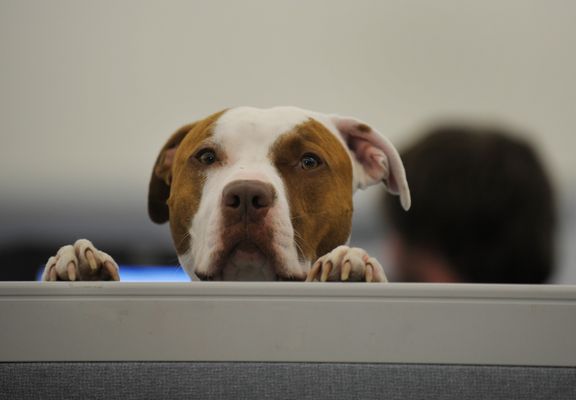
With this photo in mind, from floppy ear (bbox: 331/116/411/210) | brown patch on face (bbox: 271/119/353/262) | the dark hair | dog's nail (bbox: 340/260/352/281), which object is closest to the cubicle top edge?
dog's nail (bbox: 340/260/352/281)

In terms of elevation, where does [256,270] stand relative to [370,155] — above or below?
below

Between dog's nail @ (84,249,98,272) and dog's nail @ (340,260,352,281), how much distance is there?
322mm

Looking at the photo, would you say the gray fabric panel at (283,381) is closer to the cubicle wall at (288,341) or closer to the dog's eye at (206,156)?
the cubicle wall at (288,341)

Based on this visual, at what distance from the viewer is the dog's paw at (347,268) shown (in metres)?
0.83

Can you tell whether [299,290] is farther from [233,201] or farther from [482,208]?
[482,208]

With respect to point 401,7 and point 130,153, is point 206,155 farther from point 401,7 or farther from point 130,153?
point 401,7

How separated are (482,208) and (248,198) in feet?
1.94

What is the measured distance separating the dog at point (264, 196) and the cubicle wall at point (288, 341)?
20cm

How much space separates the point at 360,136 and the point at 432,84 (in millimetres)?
1112

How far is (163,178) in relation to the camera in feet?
3.73

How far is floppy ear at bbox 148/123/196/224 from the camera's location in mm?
1123

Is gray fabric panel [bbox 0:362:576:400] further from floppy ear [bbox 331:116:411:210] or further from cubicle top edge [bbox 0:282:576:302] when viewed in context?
floppy ear [bbox 331:116:411:210]

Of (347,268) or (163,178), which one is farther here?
(163,178)

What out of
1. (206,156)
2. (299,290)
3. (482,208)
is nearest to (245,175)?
(206,156)
